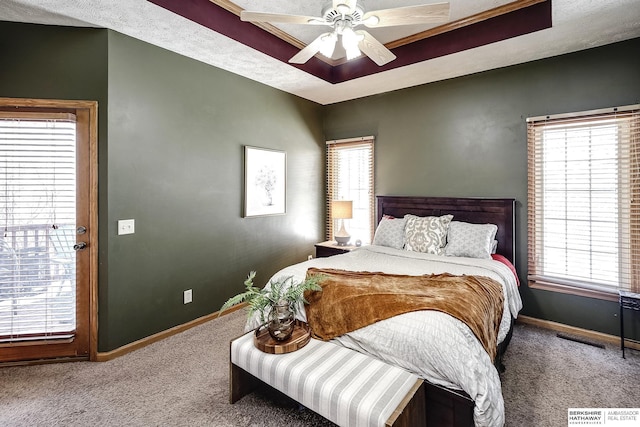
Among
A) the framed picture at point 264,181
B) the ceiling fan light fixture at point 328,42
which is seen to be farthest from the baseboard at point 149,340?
the ceiling fan light fixture at point 328,42

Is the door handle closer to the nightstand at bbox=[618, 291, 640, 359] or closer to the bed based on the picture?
the bed

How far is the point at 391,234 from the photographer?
3621 mm

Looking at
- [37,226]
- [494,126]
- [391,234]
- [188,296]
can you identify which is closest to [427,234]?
[391,234]

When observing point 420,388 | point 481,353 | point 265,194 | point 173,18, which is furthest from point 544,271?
point 173,18

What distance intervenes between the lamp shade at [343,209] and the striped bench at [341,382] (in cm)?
242

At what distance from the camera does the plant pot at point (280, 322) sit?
75.3 inches

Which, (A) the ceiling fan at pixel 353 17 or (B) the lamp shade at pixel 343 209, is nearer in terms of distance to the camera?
(A) the ceiling fan at pixel 353 17

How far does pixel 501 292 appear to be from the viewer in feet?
7.83

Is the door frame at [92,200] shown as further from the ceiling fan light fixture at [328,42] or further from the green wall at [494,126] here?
the green wall at [494,126]

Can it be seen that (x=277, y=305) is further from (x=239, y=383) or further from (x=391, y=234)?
(x=391, y=234)

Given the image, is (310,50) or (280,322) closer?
(280,322)

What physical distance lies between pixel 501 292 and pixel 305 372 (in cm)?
166

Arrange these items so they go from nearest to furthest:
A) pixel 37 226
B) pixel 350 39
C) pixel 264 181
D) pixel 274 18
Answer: pixel 274 18, pixel 350 39, pixel 37 226, pixel 264 181

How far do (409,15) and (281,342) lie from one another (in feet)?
7.20
